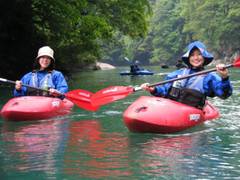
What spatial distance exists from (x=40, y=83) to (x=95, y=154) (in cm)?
304

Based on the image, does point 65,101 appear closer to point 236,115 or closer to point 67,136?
point 67,136

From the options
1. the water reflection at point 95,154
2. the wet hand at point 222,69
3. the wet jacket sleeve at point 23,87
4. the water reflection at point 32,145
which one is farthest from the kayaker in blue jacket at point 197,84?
the wet jacket sleeve at point 23,87

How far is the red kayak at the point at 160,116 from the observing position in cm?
626

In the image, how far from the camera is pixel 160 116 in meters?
6.27

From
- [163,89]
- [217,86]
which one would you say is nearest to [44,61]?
[163,89]

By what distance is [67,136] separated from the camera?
6418 millimetres

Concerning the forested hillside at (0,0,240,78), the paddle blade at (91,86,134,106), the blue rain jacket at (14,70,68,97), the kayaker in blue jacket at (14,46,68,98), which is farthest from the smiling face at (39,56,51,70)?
the forested hillside at (0,0,240,78)

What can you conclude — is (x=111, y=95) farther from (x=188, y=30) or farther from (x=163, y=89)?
(x=188, y=30)

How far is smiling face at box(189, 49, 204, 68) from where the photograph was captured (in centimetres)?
685

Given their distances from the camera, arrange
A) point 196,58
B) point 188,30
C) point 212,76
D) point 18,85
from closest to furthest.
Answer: point 212,76, point 196,58, point 18,85, point 188,30

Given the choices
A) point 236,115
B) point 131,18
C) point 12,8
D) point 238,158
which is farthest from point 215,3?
point 238,158

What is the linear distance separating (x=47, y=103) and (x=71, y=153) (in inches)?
97.4

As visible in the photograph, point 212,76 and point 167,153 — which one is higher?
point 212,76

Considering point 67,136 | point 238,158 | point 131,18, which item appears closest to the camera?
point 238,158
